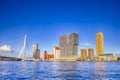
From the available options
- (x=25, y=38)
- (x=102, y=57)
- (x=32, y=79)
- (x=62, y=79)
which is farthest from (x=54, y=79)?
(x=102, y=57)

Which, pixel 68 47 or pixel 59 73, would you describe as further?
pixel 68 47

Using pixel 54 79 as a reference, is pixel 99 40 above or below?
above

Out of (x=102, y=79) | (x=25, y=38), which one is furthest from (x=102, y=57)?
(x=102, y=79)

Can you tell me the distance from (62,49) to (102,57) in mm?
37507

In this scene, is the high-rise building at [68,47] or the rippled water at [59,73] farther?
the high-rise building at [68,47]

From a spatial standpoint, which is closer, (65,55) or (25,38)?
(25,38)

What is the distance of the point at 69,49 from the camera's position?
179750 mm

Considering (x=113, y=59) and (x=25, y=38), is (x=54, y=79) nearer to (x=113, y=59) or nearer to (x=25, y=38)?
(x=25, y=38)

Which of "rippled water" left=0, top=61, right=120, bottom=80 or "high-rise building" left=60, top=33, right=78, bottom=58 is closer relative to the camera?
"rippled water" left=0, top=61, right=120, bottom=80

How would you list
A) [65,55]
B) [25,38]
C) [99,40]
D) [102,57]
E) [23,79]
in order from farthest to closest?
[99,40] < [65,55] < [102,57] < [25,38] < [23,79]

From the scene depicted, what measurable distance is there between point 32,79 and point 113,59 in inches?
5819

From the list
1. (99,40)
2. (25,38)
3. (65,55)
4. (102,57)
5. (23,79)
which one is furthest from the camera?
(99,40)

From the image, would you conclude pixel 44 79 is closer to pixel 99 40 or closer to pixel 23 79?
pixel 23 79

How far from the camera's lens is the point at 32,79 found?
19781 millimetres
